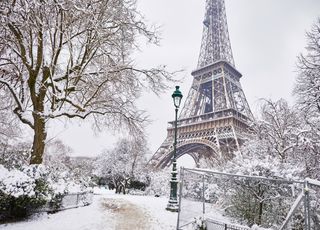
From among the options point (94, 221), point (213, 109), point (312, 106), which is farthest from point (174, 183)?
point (213, 109)

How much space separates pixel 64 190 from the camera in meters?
7.84

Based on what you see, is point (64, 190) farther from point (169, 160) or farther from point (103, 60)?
point (169, 160)

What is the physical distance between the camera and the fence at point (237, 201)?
4.15 m

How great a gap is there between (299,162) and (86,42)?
10.4 meters

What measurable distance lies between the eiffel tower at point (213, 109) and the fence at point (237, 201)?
1855 centimetres

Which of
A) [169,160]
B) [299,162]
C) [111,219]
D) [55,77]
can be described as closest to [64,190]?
[111,219]

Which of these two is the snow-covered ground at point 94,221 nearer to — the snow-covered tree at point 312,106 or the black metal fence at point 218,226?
the black metal fence at point 218,226

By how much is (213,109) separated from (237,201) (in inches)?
1288

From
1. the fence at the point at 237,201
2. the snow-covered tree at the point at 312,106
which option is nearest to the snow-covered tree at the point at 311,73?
the snow-covered tree at the point at 312,106

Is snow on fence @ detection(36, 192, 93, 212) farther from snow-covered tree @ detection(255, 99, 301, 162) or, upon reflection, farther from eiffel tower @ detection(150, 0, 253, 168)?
eiffel tower @ detection(150, 0, 253, 168)

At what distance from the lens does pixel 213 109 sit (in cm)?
3725

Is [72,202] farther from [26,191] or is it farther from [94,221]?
[26,191]

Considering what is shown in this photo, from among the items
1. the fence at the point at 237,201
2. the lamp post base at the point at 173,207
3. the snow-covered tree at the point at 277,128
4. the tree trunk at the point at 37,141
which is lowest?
the lamp post base at the point at 173,207

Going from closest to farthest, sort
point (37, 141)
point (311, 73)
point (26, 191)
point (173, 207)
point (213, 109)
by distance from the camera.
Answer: point (26, 191)
point (37, 141)
point (173, 207)
point (311, 73)
point (213, 109)
